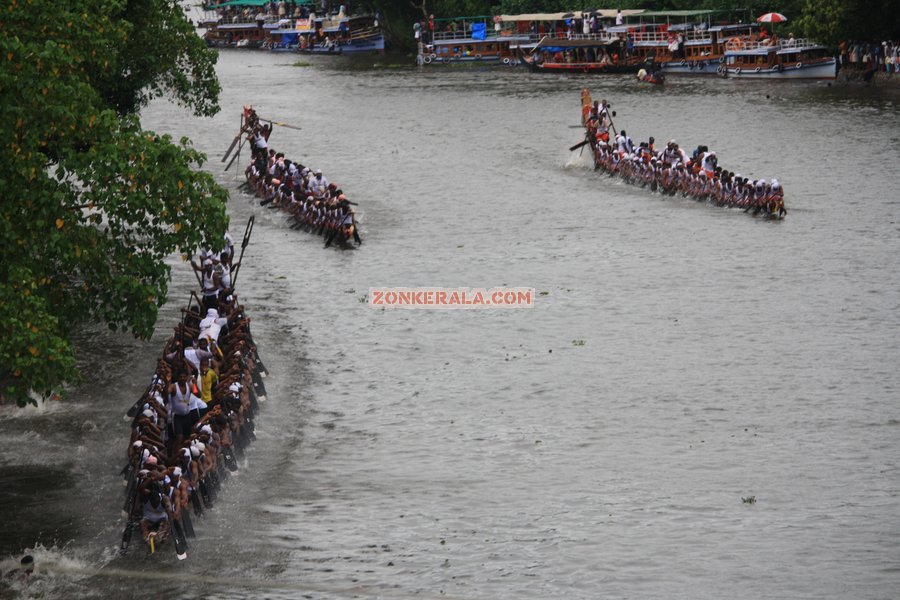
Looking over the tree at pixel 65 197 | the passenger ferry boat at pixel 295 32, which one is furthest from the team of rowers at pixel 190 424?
the passenger ferry boat at pixel 295 32

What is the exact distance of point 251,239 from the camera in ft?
146

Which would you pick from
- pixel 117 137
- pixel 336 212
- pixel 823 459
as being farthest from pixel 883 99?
pixel 117 137

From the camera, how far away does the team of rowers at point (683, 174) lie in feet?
148

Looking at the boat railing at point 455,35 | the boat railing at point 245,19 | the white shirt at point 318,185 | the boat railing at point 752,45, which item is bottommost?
the white shirt at point 318,185

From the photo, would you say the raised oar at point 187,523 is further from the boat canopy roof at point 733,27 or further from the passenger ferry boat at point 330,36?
the passenger ferry boat at point 330,36

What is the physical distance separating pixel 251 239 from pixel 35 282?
897 inches

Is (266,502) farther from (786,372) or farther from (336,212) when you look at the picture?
(336,212)

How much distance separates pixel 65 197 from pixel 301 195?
23794mm

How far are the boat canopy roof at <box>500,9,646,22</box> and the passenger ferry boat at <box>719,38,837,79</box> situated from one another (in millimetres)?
11139

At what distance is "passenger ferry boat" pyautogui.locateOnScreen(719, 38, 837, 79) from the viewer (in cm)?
8062

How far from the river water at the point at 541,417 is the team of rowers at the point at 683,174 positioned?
688 mm

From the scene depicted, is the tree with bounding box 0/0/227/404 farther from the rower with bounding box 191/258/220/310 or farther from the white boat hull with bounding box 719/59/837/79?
the white boat hull with bounding box 719/59/837/79

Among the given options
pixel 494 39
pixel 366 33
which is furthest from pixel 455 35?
pixel 366 33

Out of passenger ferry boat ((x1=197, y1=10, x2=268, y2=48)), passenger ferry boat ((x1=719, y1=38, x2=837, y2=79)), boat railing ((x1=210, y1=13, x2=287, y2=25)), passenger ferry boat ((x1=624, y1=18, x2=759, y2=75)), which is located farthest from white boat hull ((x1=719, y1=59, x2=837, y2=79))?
boat railing ((x1=210, y1=13, x2=287, y2=25))
